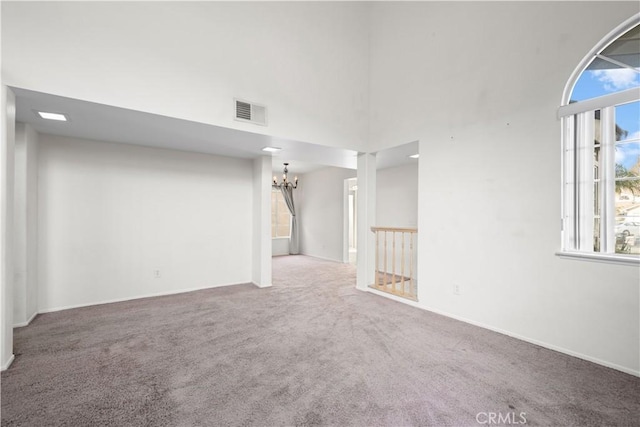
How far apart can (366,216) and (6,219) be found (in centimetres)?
390

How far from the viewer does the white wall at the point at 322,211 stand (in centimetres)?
733

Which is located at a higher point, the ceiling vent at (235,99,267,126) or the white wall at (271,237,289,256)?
the ceiling vent at (235,99,267,126)

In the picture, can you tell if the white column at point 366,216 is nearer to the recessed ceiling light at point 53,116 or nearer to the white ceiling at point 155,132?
the white ceiling at point 155,132

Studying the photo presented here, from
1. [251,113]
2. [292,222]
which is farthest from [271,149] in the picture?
[292,222]

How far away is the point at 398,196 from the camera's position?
5602mm

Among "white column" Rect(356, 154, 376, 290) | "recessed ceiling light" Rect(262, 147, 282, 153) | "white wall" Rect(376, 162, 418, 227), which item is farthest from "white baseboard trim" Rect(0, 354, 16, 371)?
"white wall" Rect(376, 162, 418, 227)

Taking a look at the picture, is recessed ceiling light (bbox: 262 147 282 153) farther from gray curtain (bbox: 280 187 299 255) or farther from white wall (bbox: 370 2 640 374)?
gray curtain (bbox: 280 187 299 255)

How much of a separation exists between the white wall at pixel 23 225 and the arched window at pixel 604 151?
17.5 ft

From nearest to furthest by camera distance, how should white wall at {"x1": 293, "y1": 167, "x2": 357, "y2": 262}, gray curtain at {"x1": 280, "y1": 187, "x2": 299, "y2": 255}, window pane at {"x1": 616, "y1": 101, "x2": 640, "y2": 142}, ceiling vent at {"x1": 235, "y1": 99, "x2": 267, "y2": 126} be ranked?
window pane at {"x1": 616, "y1": 101, "x2": 640, "y2": 142} → ceiling vent at {"x1": 235, "y1": 99, "x2": 267, "y2": 126} → white wall at {"x1": 293, "y1": 167, "x2": 357, "y2": 262} → gray curtain at {"x1": 280, "y1": 187, "x2": 299, "y2": 255}

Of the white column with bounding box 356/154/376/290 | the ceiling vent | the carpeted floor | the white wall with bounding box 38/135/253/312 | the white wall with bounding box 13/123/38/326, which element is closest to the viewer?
the carpeted floor

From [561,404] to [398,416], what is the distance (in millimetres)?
1063

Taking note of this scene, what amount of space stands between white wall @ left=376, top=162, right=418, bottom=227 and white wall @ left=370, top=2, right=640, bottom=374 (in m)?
1.66

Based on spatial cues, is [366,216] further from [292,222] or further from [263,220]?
[292,222]

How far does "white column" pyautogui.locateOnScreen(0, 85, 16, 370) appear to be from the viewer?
2.08m
